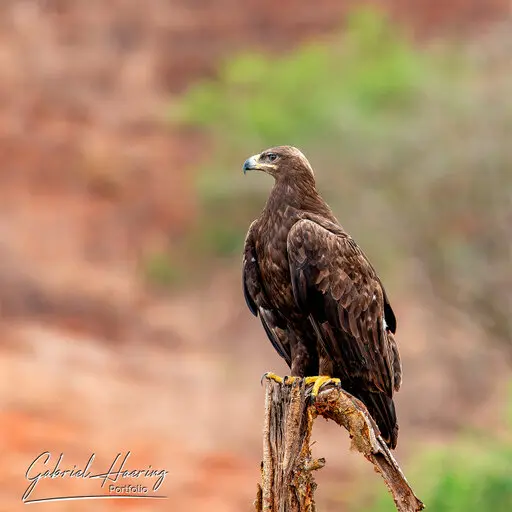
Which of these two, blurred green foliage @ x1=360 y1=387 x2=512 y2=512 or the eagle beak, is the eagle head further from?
blurred green foliage @ x1=360 y1=387 x2=512 y2=512

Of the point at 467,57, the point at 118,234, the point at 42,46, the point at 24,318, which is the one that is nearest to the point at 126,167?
the point at 118,234

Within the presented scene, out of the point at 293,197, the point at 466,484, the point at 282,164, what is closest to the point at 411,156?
the point at 466,484

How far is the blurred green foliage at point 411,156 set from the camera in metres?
22.4

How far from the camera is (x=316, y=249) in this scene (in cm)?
679

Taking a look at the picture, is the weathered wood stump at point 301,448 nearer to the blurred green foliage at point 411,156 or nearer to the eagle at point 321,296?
the eagle at point 321,296

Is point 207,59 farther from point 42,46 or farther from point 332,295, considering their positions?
point 332,295

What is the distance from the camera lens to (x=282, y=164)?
7.33 metres

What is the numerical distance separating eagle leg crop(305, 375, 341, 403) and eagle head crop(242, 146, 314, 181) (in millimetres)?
1305

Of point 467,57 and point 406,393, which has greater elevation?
point 467,57

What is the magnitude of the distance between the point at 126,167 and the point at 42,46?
5413 mm

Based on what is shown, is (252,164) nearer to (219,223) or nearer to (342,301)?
(342,301)

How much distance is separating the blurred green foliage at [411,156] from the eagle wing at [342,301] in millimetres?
14450

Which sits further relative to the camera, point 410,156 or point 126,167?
point 126,167

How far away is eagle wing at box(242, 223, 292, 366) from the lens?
718 cm
